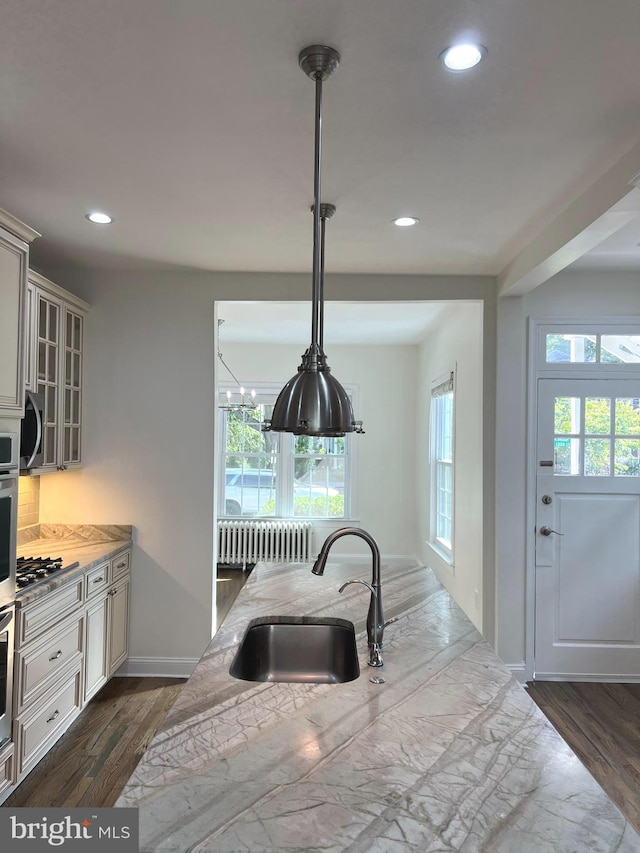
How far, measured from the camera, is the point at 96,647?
3260mm

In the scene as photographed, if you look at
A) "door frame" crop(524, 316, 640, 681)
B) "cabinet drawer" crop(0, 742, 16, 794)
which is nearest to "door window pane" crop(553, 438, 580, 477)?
"door frame" crop(524, 316, 640, 681)

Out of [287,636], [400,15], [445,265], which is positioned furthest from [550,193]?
[287,636]

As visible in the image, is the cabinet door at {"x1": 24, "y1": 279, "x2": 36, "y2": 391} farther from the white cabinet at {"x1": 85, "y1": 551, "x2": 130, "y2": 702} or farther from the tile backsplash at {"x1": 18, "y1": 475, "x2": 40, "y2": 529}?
the white cabinet at {"x1": 85, "y1": 551, "x2": 130, "y2": 702}

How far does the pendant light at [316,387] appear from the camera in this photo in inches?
63.5

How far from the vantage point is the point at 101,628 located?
10.9 ft

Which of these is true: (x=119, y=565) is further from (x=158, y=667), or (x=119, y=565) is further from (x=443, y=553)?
(x=443, y=553)

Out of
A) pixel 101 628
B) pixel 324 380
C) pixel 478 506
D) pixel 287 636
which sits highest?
pixel 324 380

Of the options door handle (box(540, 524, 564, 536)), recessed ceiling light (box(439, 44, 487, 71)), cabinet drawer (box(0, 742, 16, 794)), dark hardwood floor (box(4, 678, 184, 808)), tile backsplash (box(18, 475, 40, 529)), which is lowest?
dark hardwood floor (box(4, 678, 184, 808))

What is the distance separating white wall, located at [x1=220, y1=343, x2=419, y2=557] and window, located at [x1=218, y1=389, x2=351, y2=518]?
0.25 metres

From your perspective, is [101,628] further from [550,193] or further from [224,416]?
[224,416]

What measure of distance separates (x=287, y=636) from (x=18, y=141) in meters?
2.05

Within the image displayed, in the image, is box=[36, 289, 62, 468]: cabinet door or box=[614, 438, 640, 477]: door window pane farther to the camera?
box=[614, 438, 640, 477]: door window pane

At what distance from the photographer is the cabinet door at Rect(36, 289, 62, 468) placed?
123 inches

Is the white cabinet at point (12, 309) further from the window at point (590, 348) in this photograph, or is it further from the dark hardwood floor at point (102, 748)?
the window at point (590, 348)
